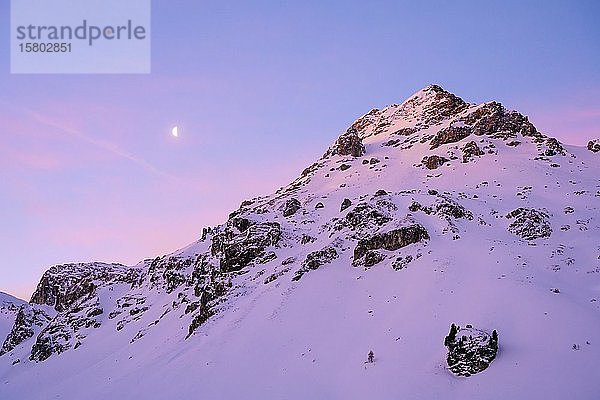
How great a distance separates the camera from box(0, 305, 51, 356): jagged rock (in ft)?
255

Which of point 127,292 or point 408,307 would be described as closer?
point 408,307

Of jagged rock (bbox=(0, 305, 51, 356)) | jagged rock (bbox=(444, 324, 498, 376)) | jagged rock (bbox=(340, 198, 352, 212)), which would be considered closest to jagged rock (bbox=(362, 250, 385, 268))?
jagged rock (bbox=(444, 324, 498, 376))

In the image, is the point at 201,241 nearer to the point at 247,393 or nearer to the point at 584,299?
the point at 247,393

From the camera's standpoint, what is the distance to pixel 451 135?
78125 millimetres

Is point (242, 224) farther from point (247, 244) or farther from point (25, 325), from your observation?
point (25, 325)

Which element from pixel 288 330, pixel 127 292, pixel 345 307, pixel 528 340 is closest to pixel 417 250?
pixel 345 307

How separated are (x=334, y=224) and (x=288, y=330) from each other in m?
20.2

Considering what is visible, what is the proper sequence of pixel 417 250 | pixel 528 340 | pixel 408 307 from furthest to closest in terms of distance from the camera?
pixel 417 250
pixel 408 307
pixel 528 340

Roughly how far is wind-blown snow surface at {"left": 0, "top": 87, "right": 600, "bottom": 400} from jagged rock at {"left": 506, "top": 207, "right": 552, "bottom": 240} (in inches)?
7.9

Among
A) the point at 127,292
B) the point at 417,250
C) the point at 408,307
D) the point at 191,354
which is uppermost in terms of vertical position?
the point at 417,250

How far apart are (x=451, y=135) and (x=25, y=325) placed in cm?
7877

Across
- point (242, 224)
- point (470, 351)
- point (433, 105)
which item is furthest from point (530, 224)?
point (433, 105)

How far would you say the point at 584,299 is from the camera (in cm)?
2645

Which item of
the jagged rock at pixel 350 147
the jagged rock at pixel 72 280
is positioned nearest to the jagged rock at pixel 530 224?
the jagged rock at pixel 350 147
